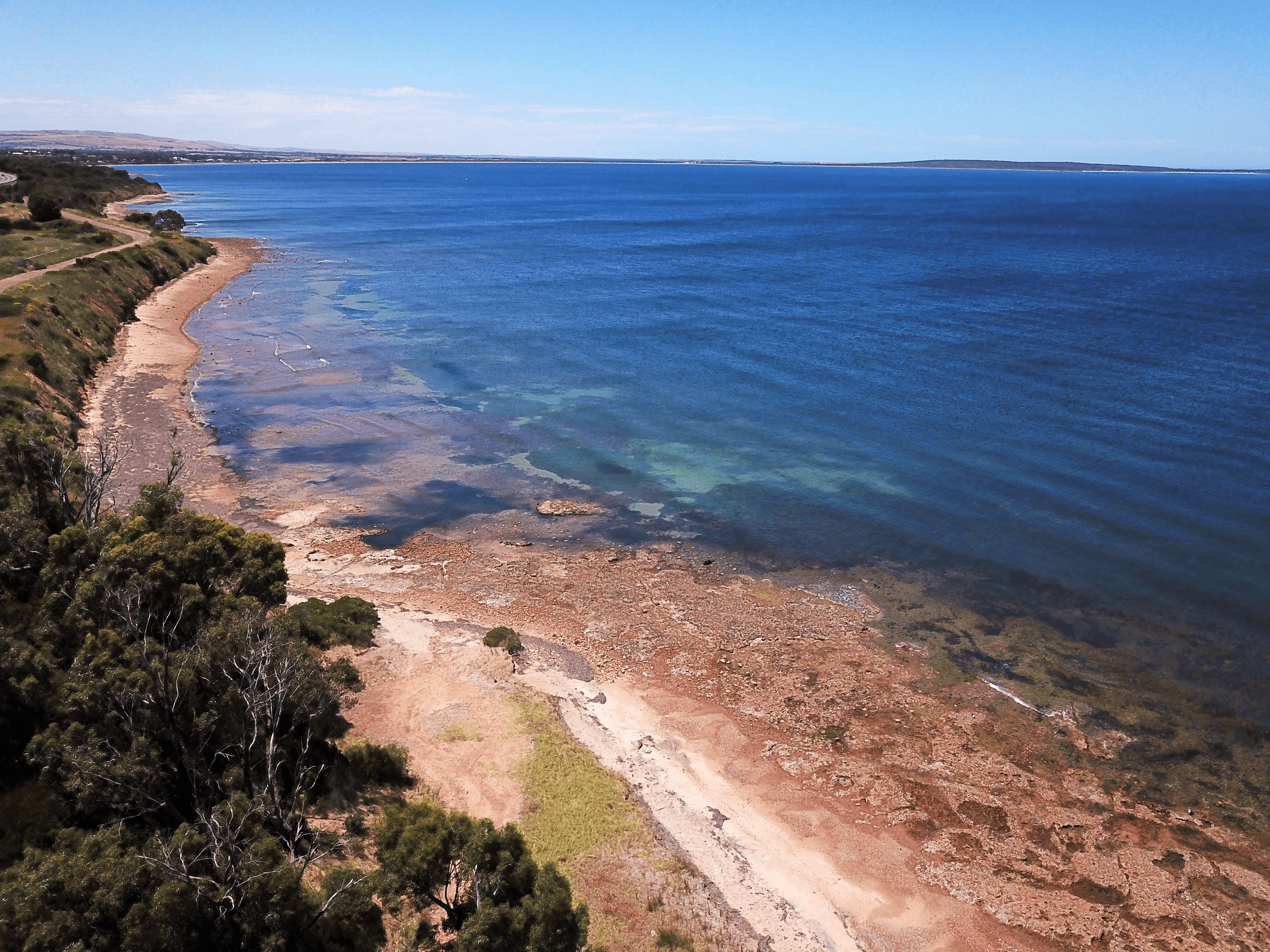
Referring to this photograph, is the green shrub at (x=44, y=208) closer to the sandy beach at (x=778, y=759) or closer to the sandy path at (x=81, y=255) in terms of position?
the sandy path at (x=81, y=255)

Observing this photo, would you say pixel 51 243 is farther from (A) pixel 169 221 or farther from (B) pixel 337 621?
(B) pixel 337 621

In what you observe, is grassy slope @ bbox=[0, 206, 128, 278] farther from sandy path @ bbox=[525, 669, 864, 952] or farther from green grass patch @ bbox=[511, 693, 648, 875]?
sandy path @ bbox=[525, 669, 864, 952]

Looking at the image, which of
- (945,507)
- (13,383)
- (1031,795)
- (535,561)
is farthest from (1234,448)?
(13,383)

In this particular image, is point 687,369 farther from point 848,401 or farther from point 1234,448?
point 1234,448

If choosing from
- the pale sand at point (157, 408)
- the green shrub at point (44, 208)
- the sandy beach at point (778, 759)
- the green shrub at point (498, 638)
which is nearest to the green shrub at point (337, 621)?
the sandy beach at point (778, 759)

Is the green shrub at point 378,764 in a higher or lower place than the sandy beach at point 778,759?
higher

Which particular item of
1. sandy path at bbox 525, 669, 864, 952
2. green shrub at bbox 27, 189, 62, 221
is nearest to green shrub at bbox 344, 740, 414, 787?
sandy path at bbox 525, 669, 864, 952
